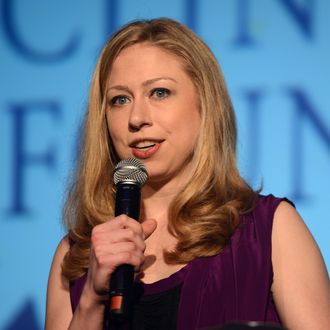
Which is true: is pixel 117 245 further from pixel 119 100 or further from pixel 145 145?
pixel 119 100

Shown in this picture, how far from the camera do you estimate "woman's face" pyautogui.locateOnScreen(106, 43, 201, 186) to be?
1.92 meters

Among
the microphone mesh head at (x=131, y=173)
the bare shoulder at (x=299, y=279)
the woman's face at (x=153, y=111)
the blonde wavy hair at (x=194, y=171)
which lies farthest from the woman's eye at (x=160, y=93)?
the bare shoulder at (x=299, y=279)

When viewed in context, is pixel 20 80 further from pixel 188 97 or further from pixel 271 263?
pixel 271 263

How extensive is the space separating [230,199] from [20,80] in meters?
1.02

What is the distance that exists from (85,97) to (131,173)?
2.97ft

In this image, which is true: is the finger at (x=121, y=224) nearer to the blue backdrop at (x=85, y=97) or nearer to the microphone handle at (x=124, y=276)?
the microphone handle at (x=124, y=276)

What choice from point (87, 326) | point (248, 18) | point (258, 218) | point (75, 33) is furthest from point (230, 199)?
point (75, 33)

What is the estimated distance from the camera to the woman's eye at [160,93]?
6.44 feet

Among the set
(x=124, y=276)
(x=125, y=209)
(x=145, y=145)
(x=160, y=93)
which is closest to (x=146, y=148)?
(x=145, y=145)

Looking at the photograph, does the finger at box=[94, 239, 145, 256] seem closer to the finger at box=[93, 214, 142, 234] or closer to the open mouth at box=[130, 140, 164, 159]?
the finger at box=[93, 214, 142, 234]

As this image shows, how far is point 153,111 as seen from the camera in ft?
6.33

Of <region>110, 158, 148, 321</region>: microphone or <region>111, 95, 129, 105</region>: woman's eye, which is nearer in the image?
<region>110, 158, 148, 321</region>: microphone

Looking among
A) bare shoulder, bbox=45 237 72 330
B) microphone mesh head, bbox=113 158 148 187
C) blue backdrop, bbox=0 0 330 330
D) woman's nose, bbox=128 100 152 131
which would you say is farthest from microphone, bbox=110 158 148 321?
blue backdrop, bbox=0 0 330 330

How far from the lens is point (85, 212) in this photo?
2096 millimetres
